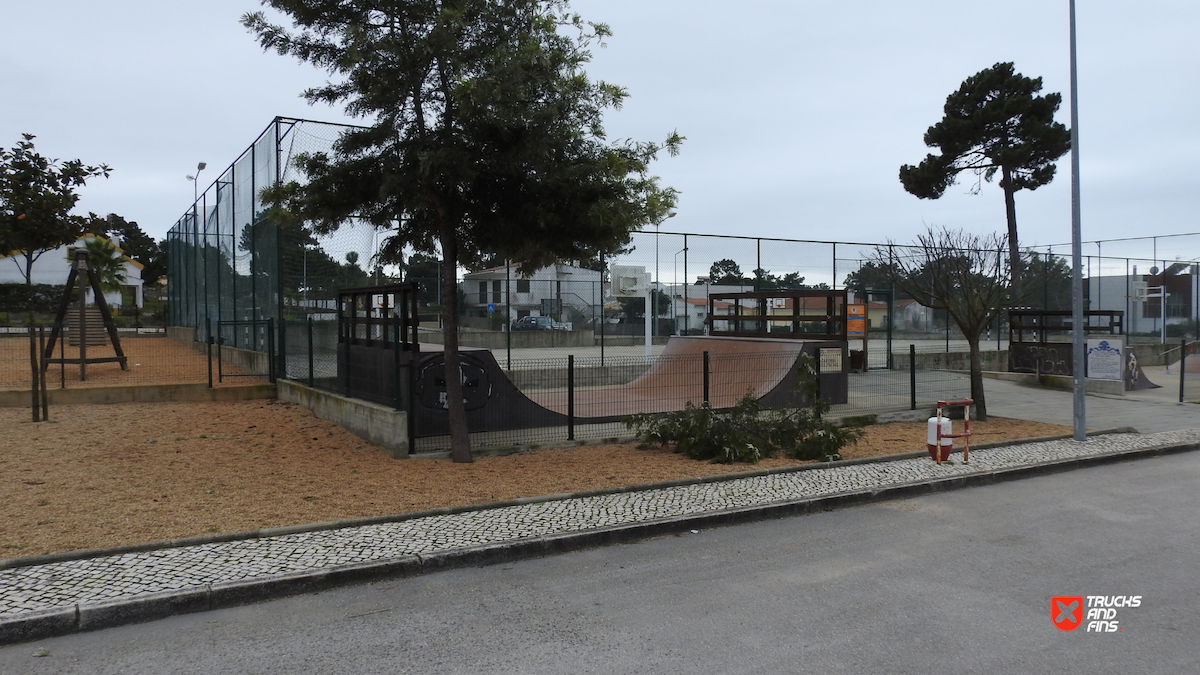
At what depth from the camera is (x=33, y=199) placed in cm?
1249

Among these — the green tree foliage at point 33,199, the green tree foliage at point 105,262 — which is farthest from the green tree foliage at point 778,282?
the green tree foliage at point 105,262

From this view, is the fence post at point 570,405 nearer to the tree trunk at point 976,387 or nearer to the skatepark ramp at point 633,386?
the skatepark ramp at point 633,386

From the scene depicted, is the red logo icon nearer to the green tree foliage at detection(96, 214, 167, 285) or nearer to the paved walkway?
the paved walkway

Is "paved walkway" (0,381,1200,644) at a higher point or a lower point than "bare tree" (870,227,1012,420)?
lower

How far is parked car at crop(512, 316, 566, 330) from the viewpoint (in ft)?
66.4

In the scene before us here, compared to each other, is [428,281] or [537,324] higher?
[428,281]

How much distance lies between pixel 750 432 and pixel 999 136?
28.3m

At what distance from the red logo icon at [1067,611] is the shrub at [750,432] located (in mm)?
4652

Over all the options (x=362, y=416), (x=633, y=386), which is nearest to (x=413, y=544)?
(x=362, y=416)

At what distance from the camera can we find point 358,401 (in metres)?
10.9

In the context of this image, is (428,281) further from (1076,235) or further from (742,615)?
(742,615)

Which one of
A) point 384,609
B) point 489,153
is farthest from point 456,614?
point 489,153

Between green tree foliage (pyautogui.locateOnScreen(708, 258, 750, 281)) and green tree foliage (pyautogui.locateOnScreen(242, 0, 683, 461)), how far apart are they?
15137 millimetres

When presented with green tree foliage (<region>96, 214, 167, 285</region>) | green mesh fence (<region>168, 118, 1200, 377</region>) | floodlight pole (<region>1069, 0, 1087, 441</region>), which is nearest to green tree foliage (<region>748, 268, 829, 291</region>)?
green mesh fence (<region>168, 118, 1200, 377</region>)
